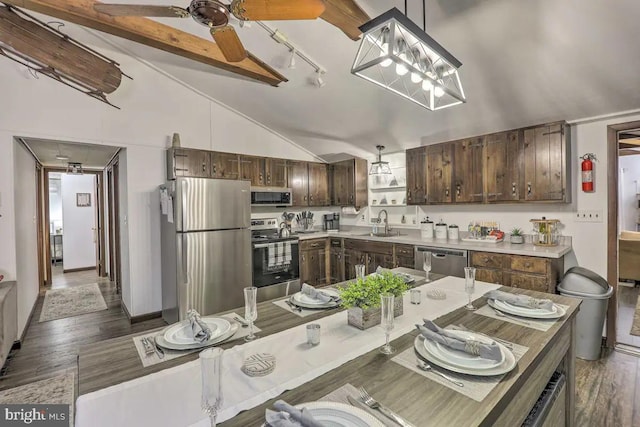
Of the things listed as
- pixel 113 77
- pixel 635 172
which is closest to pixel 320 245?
pixel 113 77

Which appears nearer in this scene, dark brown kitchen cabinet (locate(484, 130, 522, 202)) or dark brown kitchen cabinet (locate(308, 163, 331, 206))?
dark brown kitchen cabinet (locate(484, 130, 522, 202))

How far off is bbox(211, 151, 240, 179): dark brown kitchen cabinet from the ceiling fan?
8.01 ft

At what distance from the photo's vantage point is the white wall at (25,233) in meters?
3.20

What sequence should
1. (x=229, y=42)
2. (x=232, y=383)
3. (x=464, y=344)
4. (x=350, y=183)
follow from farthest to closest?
(x=350, y=183) → (x=229, y=42) → (x=464, y=344) → (x=232, y=383)

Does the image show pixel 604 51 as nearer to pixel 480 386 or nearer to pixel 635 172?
pixel 480 386

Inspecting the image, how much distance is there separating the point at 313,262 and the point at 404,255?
4.75 feet

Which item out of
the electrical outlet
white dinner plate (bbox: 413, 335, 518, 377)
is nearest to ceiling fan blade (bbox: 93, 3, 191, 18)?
white dinner plate (bbox: 413, 335, 518, 377)

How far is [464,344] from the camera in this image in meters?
1.04

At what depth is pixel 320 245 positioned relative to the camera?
4793mm

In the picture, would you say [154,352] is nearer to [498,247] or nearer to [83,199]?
[498,247]

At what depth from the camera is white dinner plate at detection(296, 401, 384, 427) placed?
28.8 inches

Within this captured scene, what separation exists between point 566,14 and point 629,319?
350 centimetres

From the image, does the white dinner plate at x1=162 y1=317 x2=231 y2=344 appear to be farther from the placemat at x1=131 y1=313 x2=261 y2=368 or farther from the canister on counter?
the canister on counter

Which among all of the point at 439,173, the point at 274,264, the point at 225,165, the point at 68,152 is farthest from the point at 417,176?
the point at 68,152
